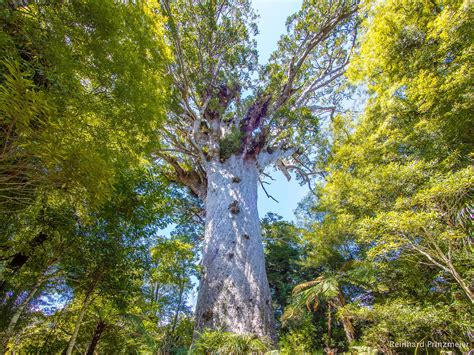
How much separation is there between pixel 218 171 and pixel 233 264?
8.43 feet

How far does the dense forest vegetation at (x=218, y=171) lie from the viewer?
2.11 meters

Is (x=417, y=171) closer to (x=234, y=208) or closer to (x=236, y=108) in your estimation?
(x=234, y=208)

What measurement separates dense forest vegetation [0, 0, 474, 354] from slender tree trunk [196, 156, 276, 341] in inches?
1.2

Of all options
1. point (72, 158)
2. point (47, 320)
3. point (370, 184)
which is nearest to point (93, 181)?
point (72, 158)

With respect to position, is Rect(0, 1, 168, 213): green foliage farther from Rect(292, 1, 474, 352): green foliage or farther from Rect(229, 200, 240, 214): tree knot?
Rect(292, 1, 474, 352): green foliage

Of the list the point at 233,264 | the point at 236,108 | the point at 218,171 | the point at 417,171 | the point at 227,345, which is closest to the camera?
the point at 227,345

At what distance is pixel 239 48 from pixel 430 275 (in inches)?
307

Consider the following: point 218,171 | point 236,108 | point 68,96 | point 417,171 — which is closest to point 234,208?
point 218,171

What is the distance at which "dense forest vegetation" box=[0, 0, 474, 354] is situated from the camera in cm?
211

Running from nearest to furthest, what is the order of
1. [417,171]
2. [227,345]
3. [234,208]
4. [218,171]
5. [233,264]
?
[227,345]
[417,171]
[233,264]
[234,208]
[218,171]

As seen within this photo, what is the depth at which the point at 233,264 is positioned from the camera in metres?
4.04

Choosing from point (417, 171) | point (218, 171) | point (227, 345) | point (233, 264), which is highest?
point (218, 171)

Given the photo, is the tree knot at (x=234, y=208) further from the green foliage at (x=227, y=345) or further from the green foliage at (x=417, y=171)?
the green foliage at (x=227, y=345)

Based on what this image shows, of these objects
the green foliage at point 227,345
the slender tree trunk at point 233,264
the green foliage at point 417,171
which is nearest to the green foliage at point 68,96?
the green foliage at point 227,345
